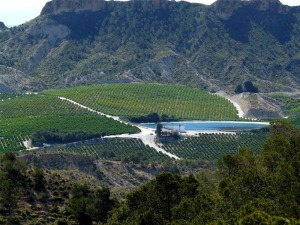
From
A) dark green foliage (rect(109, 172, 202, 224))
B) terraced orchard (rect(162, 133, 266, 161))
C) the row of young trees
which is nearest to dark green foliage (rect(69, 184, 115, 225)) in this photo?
the row of young trees

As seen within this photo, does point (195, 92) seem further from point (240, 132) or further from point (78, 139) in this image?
point (78, 139)

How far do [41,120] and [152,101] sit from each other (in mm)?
39831

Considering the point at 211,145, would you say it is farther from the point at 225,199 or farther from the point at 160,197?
the point at 225,199

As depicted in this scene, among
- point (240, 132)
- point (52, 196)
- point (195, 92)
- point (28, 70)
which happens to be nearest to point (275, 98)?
point (195, 92)

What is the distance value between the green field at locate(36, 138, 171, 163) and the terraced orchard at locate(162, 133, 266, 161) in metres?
5.18

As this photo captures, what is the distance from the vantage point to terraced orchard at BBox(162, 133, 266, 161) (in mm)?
116806

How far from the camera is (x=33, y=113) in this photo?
13712 centimetres

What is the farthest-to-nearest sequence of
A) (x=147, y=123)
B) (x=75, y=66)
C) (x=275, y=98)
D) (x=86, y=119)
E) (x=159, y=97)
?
(x=75, y=66) < (x=275, y=98) < (x=159, y=97) < (x=147, y=123) < (x=86, y=119)

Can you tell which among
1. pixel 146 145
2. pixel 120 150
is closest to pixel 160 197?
pixel 120 150

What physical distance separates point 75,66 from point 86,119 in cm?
6783

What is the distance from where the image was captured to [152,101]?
161000 mm

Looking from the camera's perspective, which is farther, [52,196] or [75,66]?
[75,66]

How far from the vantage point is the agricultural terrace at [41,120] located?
4628 inches

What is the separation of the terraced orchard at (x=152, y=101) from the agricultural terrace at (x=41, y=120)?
8.80 m
